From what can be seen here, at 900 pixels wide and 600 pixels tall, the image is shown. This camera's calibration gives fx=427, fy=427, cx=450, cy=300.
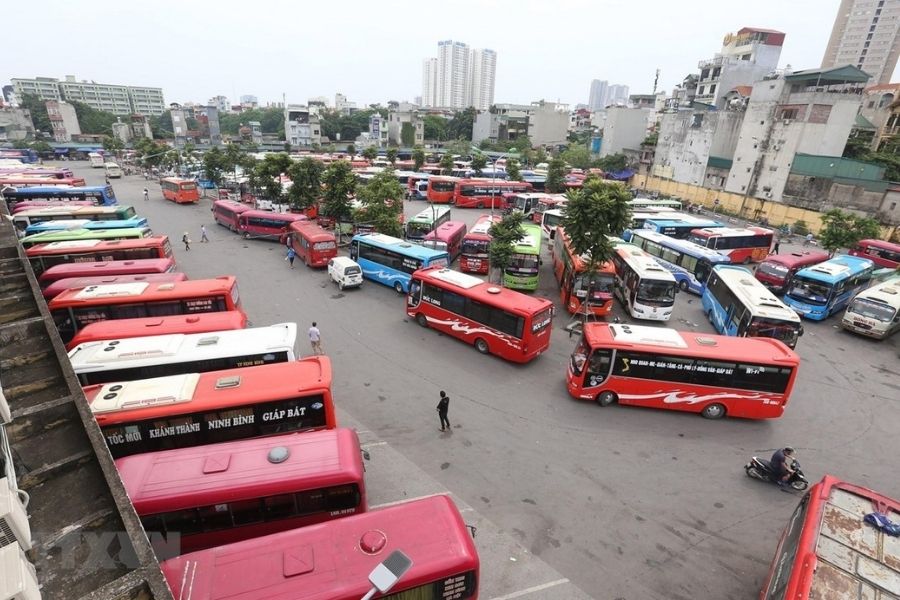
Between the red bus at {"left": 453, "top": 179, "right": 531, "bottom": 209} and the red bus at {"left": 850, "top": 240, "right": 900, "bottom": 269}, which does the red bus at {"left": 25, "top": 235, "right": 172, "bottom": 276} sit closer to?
the red bus at {"left": 453, "top": 179, "right": 531, "bottom": 209}

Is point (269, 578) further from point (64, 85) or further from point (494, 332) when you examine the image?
point (64, 85)

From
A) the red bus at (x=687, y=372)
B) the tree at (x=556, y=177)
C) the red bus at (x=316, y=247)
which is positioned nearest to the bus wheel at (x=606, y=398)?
the red bus at (x=687, y=372)

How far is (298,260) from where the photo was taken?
89.8 ft

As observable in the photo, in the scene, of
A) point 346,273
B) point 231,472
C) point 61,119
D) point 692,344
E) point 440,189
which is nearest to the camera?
point 231,472

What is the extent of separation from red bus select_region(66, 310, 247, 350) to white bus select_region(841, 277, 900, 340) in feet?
83.0

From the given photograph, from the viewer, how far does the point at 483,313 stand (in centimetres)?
1600

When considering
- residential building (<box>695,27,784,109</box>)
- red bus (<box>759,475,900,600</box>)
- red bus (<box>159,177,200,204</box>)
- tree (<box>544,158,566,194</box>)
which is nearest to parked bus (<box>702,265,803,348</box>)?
red bus (<box>759,475,900,600</box>)

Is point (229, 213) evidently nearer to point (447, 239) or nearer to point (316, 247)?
point (316, 247)

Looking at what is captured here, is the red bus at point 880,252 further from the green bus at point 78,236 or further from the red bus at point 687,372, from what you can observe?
the green bus at point 78,236

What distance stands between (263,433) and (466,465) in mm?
4914

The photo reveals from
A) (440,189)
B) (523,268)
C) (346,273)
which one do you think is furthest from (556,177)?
(346,273)

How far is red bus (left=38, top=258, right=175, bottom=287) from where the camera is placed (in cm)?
1723

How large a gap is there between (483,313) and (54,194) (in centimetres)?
3869

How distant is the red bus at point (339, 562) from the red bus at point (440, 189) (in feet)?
141
